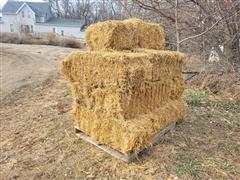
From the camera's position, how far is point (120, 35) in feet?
13.6

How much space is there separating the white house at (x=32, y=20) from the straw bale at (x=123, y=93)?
37578 mm

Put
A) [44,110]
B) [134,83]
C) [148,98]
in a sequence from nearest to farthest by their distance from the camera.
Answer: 1. [134,83]
2. [148,98]
3. [44,110]

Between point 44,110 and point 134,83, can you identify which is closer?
point 134,83

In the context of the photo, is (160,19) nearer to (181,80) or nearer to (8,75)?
(181,80)

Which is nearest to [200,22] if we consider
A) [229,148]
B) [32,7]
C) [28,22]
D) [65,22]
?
[229,148]

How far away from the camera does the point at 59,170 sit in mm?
3744

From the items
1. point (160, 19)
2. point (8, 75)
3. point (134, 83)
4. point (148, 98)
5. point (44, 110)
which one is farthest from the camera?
point (8, 75)

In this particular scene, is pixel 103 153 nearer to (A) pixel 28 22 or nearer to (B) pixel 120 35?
(B) pixel 120 35

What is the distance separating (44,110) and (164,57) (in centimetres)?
276

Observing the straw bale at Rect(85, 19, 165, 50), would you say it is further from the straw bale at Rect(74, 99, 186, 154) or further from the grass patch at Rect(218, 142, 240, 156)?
the grass patch at Rect(218, 142, 240, 156)

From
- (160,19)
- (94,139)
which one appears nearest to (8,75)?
(160,19)

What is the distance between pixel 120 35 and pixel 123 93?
0.92 metres

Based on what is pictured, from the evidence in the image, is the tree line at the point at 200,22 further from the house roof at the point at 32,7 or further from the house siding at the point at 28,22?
the house roof at the point at 32,7

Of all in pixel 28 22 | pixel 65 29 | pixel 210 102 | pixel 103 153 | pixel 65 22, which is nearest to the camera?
pixel 103 153
